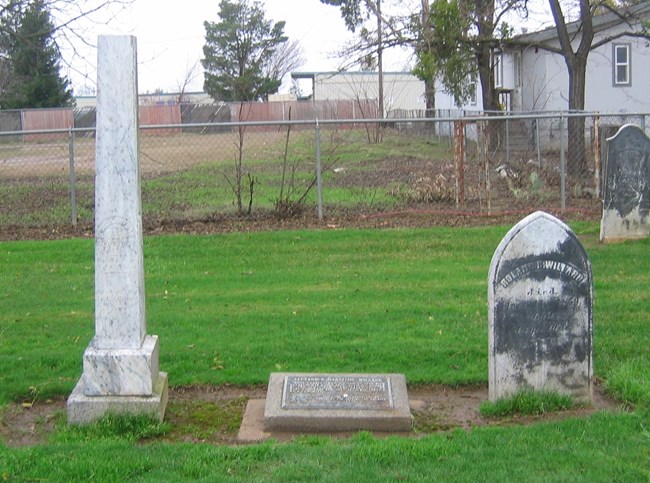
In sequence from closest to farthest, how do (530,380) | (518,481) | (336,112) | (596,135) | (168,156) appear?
(518,481)
(530,380)
(596,135)
(168,156)
(336,112)

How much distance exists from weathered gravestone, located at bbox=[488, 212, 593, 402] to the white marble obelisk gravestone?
86.3 inches

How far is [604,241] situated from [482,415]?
6615 millimetres

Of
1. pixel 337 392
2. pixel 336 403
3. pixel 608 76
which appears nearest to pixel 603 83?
pixel 608 76

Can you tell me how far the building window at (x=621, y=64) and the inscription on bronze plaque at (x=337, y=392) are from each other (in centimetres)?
2774

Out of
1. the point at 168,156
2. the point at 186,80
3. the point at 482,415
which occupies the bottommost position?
the point at 482,415

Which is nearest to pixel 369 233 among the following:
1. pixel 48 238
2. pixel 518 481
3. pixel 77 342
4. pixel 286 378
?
pixel 48 238

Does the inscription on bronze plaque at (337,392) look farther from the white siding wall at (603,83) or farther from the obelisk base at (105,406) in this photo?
the white siding wall at (603,83)

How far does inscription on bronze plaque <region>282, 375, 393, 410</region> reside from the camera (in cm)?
553

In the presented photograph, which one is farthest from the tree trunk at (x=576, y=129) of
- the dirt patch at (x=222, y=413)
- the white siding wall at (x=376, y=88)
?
the white siding wall at (x=376, y=88)

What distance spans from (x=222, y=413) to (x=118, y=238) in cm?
132

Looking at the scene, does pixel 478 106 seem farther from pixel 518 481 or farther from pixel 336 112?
pixel 518 481

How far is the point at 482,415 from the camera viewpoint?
5.67 meters

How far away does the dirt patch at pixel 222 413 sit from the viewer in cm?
541

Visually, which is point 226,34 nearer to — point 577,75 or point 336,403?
point 577,75
